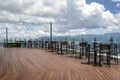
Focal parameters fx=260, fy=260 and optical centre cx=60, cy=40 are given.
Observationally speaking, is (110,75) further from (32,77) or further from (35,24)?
(35,24)

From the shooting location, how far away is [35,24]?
79.5 ft

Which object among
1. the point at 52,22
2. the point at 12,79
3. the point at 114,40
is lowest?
the point at 12,79

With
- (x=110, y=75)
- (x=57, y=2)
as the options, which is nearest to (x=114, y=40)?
(x=110, y=75)

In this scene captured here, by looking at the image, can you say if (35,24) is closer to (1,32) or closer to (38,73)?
(1,32)

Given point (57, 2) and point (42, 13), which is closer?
point (57, 2)

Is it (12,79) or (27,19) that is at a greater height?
(27,19)

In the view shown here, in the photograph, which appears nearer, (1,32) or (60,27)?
(60,27)

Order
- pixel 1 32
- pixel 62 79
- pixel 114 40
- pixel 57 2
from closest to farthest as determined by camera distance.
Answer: pixel 62 79 → pixel 114 40 → pixel 57 2 → pixel 1 32

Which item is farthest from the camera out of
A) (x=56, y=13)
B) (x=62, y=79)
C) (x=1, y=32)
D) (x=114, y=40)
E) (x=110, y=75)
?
(x=1, y=32)

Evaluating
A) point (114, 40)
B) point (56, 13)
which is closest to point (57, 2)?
point (56, 13)

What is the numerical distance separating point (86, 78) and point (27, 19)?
63.0 feet

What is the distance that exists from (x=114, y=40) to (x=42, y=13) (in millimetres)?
11777

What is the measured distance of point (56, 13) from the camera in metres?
20.2

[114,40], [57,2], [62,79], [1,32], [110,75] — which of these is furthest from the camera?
[1,32]
